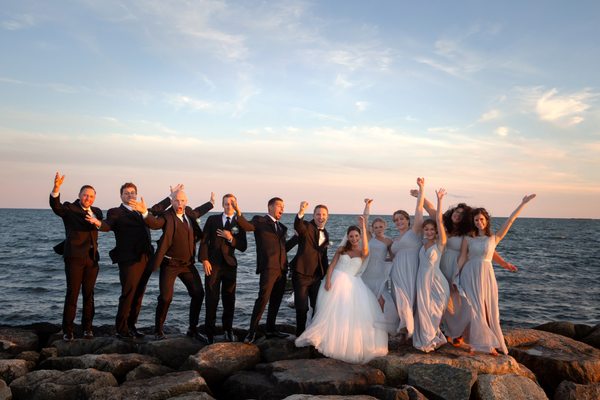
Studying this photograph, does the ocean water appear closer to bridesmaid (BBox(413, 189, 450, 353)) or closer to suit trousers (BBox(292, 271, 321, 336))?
suit trousers (BBox(292, 271, 321, 336))

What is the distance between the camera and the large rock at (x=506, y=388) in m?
6.89

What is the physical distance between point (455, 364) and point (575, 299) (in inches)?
670

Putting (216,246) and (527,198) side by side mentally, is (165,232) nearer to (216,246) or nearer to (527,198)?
(216,246)

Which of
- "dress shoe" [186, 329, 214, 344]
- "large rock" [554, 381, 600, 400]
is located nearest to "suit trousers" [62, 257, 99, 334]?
"dress shoe" [186, 329, 214, 344]

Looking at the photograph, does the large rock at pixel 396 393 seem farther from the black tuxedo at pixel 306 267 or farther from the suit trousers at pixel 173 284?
the suit trousers at pixel 173 284

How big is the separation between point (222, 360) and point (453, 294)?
4261mm

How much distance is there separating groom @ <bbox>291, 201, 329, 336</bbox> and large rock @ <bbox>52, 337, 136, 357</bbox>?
3176 millimetres

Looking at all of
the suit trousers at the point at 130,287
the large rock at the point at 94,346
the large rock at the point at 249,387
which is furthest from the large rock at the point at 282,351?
the suit trousers at the point at 130,287

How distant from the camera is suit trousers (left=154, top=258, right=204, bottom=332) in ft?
28.0

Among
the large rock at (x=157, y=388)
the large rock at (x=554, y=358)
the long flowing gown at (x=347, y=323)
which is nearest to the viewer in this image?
the large rock at (x=157, y=388)

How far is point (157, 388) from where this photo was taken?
254 inches

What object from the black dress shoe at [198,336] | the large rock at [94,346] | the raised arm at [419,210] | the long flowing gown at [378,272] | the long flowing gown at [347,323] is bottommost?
the large rock at [94,346]

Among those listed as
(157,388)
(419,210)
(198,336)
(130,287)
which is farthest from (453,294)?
(130,287)

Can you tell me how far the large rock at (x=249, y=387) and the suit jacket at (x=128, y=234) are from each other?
2.95 m
